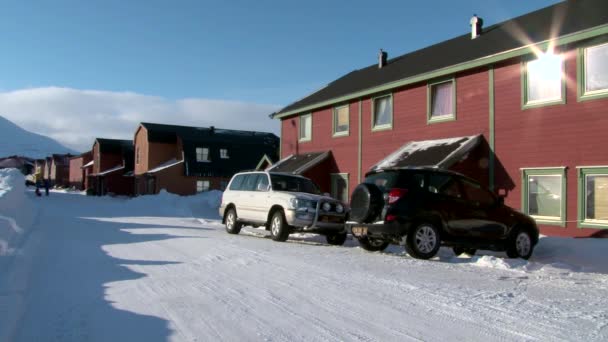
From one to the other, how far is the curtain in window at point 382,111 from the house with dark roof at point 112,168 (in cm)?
4072

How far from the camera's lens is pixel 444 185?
11469mm

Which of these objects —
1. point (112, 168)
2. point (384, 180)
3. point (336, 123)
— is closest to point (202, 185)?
point (112, 168)

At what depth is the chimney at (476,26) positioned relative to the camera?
816 inches

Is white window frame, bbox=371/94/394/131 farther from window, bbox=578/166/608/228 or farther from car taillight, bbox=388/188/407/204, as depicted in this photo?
car taillight, bbox=388/188/407/204

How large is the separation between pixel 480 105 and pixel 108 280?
1246 centimetres

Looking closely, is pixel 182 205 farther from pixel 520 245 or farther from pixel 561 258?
pixel 561 258

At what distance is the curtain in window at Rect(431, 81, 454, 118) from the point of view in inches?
723

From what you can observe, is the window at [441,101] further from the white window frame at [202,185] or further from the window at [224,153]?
the window at [224,153]

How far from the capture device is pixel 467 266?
33.2ft

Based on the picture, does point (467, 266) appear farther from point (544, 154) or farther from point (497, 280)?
A: point (544, 154)

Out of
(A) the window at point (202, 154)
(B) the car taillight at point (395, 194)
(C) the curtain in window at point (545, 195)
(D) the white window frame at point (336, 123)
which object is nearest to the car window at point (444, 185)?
(B) the car taillight at point (395, 194)

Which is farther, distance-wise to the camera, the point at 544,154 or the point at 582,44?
the point at 544,154

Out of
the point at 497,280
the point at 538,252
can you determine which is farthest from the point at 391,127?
the point at 497,280

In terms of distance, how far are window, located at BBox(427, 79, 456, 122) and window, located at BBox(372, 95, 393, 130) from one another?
2106mm
